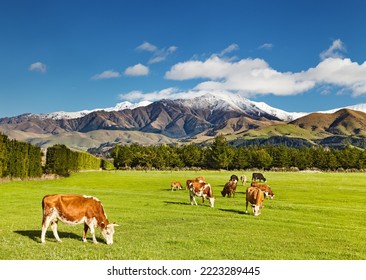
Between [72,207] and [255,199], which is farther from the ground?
[72,207]

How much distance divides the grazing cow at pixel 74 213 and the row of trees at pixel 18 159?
52519 millimetres

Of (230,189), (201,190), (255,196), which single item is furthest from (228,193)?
(255,196)

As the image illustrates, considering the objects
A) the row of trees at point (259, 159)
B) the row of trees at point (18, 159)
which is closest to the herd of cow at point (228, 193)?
the row of trees at point (18, 159)

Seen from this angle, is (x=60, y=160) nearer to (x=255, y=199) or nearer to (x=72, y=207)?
(x=255, y=199)

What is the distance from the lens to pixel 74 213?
59.5ft

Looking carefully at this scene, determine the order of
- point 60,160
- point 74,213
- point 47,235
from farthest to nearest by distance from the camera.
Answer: point 60,160, point 47,235, point 74,213

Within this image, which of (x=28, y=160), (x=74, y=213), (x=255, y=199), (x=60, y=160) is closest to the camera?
(x=74, y=213)

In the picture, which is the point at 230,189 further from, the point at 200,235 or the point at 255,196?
the point at 200,235

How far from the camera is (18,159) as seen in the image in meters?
71.6

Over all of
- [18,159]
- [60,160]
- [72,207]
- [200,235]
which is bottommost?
[200,235]

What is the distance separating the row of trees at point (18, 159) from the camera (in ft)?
219

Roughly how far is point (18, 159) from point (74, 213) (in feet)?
195

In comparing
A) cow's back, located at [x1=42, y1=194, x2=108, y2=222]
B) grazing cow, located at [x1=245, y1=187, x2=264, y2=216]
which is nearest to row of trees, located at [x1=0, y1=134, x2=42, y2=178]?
grazing cow, located at [x1=245, y1=187, x2=264, y2=216]

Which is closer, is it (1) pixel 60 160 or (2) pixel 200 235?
(2) pixel 200 235
